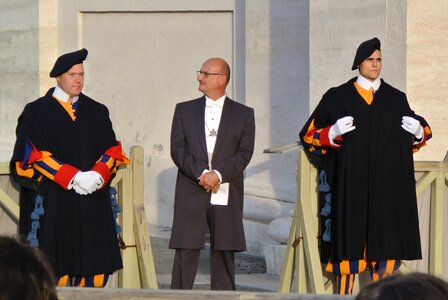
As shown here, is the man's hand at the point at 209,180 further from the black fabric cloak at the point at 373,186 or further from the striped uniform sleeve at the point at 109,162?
the black fabric cloak at the point at 373,186

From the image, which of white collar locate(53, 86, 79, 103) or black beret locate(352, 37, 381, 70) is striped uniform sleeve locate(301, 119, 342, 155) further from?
white collar locate(53, 86, 79, 103)

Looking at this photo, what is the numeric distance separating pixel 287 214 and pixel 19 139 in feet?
12.1

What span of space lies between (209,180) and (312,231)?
691mm

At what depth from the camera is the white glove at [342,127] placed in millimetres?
6613

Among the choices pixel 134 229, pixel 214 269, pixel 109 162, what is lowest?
pixel 214 269

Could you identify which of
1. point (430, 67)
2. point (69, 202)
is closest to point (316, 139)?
point (69, 202)

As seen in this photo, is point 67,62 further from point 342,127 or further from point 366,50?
point 366,50

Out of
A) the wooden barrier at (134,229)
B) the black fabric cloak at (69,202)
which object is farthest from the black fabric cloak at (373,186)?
the black fabric cloak at (69,202)

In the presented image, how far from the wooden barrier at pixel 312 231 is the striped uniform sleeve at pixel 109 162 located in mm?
1097

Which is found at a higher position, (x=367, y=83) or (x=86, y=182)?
(x=367, y=83)

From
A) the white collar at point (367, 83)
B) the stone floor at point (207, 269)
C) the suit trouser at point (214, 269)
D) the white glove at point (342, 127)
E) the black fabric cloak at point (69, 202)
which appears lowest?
the stone floor at point (207, 269)

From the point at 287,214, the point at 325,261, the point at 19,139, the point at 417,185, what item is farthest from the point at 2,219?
the point at 287,214

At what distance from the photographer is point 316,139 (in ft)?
22.4

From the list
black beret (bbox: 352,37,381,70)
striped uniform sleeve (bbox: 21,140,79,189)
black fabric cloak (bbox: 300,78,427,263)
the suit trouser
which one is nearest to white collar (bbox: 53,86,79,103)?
striped uniform sleeve (bbox: 21,140,79,189)
